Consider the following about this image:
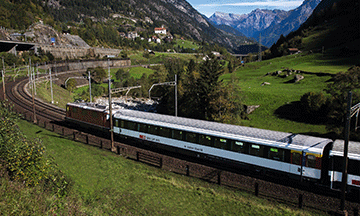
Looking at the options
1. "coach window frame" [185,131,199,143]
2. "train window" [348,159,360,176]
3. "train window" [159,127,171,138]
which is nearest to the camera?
"train window" [348,159,360,176]

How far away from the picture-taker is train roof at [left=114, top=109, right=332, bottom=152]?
65.4 ft

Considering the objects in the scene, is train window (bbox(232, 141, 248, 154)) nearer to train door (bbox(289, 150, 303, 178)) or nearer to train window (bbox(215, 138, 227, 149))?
train window (bbox(215, 138, 227, 149))

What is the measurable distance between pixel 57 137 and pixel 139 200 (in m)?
21.3

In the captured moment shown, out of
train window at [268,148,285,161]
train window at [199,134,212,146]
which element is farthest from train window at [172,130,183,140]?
train window at [268,148,285,161]

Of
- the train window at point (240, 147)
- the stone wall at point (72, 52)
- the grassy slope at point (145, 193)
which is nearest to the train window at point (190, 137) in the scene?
the train window at point (240, 147)

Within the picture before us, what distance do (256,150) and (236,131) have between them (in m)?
2.70

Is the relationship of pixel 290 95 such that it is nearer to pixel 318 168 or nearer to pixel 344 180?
pixel 318 168

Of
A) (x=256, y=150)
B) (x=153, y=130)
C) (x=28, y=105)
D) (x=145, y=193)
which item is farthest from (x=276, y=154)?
(x=28, y=105)

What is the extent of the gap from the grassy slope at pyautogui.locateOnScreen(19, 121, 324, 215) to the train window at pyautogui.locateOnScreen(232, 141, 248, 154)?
4.10m

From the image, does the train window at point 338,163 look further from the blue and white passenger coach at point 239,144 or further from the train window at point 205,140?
the train window at point 205,140

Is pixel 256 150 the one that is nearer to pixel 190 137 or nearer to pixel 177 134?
pixel 190 137

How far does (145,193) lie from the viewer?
20.0m

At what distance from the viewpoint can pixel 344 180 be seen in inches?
598

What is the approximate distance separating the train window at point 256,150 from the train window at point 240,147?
56cm
